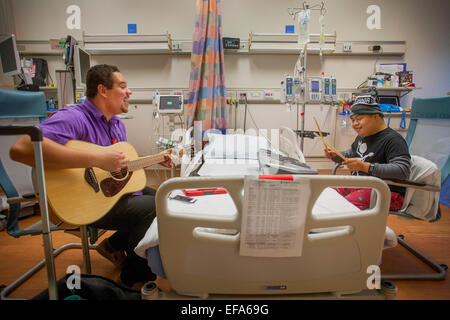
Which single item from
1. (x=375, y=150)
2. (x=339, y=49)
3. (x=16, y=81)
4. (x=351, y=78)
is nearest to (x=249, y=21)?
(x=339, y=49)

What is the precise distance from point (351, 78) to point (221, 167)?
300 centimetres

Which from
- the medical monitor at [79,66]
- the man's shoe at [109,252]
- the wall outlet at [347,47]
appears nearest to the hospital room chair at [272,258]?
the man's shoe at [109,252]

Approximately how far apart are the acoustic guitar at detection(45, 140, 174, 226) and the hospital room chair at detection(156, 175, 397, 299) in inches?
24.2

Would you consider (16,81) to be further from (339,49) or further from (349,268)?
(339,49)

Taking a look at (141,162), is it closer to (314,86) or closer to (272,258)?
(272,258)

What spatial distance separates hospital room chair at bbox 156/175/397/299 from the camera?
75 cm

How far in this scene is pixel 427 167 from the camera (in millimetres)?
1464

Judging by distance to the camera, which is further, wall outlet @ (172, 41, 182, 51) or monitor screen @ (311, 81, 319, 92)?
wall outlet @ (172, 41, 182, 51)

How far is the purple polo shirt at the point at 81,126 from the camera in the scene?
1162mm

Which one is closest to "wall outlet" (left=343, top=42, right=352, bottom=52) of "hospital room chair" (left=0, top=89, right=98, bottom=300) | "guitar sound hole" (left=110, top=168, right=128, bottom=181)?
"guitar sound hole" (left=110, top=168, right=128, bottom=181)

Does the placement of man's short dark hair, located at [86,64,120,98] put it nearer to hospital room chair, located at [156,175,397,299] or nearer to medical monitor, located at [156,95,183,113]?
hospital room chair, located at [156,175,397,299]

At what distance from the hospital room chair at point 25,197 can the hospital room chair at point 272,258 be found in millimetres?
431

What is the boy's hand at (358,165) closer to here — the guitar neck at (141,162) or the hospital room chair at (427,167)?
the hospital room chair at (427,167)
